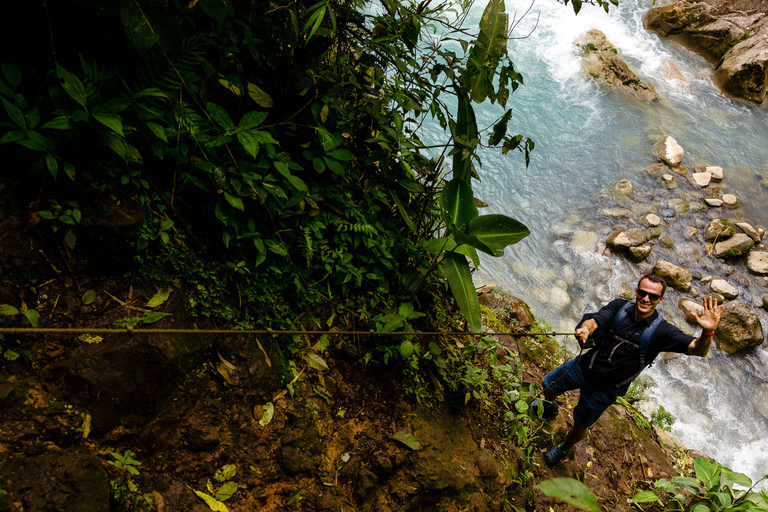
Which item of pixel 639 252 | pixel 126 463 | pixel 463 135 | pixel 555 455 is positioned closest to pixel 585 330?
pixel 555 455

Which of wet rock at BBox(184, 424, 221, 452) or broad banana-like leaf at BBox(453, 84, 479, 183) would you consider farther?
broad banana-like leaf at BBox(453, 84, 479, 183)

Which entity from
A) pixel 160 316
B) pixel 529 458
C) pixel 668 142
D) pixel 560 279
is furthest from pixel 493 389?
pixel 668 142

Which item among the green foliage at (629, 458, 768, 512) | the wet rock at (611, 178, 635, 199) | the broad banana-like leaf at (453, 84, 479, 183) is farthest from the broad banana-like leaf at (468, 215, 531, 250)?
the wet rock at (611, 178, 635, 199)

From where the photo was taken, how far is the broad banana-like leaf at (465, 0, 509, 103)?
2.62 meters

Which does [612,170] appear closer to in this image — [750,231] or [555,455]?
[750,231]

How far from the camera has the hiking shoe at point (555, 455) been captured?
3.53 m

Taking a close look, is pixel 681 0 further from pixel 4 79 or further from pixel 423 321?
pixel 4 79

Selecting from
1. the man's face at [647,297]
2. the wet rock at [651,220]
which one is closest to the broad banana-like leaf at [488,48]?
the man's face at [647,297]

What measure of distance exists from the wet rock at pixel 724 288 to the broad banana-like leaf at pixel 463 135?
616 centimetres

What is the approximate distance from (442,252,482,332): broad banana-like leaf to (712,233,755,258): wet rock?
6779mm

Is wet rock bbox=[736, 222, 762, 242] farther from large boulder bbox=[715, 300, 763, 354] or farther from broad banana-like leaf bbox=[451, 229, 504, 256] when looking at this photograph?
broad banana-like leaf bbox=[451, 229, 504, 256]

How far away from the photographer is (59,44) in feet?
6.25

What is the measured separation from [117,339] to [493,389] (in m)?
2.46

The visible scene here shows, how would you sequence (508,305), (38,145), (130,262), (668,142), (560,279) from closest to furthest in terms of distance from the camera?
(38,145), (130,262), (508,305), (560,279), (668,142)
